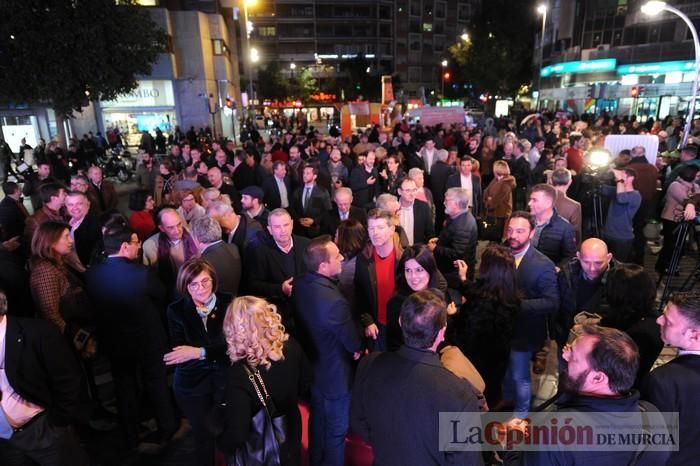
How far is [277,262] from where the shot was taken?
165 inches

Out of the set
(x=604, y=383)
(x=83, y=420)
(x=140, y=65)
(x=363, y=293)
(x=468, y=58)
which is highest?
(x=468, y=58)

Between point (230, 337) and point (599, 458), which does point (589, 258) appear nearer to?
point (599, 458)

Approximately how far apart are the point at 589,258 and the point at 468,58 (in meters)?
45.1

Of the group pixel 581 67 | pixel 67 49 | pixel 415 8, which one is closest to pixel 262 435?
pixel 67 49

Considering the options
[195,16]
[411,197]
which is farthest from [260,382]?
[195,16]

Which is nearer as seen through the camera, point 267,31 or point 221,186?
point 221,186

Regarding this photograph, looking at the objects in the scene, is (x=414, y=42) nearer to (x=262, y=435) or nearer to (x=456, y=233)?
(x=456, y=233)

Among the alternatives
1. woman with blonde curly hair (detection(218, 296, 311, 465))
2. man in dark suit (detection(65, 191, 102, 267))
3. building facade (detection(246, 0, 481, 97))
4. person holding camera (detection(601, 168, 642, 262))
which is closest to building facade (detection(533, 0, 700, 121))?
person holding camera (detection(601, 168, 642, 262))

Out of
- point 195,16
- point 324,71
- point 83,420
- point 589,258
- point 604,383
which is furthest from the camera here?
point 324,71

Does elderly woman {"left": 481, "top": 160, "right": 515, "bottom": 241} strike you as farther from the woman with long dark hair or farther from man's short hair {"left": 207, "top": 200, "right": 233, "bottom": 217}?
man's short hair {"left": 207, "top": 200, "right": 233, "bottom": 217}

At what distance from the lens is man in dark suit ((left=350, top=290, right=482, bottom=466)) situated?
2072 millimetres

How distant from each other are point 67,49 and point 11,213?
10.4 m

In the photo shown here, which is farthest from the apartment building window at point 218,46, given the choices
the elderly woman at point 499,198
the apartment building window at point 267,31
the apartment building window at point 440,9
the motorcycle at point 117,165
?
the apartment building window at point 440,9

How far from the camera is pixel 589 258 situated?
3586mm
